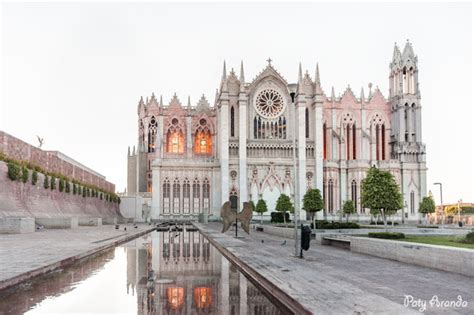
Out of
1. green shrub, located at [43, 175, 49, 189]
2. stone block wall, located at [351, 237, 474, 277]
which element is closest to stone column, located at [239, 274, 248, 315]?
stone block wall, located at [351, 237, 474, 277]

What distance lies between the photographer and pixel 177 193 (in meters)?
81.9

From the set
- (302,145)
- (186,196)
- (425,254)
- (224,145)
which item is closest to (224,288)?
(425,254)

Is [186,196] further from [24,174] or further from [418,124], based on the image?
[24,174]

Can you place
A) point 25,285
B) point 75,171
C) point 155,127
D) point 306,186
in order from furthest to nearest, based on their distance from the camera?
point 155,127, point 306,186, point 75,171, point 25,285

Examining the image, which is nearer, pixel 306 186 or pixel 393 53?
pixel 306 186

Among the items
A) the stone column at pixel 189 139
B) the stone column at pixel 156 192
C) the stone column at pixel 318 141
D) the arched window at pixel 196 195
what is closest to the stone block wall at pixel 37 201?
the stone column at pixel 156 192

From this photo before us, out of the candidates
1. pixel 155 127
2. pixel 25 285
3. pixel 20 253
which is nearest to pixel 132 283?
pixel 25 285

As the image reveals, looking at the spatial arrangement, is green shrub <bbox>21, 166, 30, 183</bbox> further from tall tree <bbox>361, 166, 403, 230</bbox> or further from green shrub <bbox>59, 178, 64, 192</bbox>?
tall tree <bbox>361, 166, 403, 230</bbox>

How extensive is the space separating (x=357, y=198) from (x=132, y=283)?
71.6 metres

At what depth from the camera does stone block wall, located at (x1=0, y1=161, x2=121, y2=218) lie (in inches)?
1537

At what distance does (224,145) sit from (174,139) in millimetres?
10798

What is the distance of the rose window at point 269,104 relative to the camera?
8425cm

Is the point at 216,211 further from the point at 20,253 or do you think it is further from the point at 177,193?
the point at 20,253

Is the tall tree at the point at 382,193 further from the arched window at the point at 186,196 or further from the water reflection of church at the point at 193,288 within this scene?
the arched window at the point at 186,196
